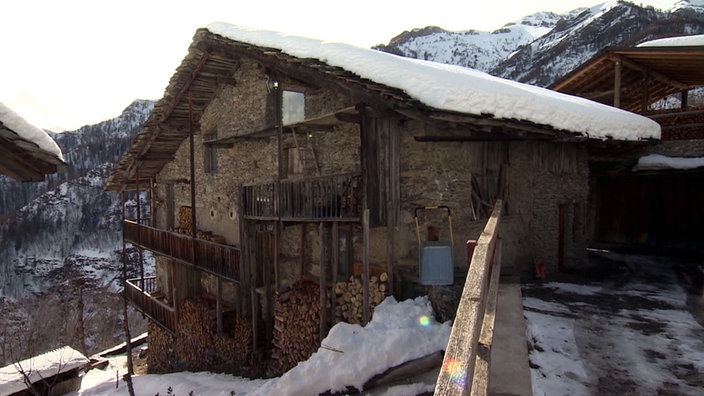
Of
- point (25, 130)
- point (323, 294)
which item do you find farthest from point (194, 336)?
point (25, 130)

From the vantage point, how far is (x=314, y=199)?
8.43 m

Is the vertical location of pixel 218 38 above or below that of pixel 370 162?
above

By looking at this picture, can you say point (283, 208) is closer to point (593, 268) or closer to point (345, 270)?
point (345, 270)

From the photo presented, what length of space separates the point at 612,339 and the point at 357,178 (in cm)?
482

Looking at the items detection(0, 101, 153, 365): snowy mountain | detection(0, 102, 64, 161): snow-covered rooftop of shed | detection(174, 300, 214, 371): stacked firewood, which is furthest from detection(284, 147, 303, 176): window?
detection(0, 101, 153, 365): snowy mountain

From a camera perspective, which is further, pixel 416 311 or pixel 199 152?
pixel 199 152

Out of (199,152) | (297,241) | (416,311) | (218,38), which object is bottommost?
(416,311)

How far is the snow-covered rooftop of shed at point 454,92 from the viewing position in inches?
287

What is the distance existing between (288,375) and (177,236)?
7765mm

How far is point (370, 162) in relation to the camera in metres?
7.85

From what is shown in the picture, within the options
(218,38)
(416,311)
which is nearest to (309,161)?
(218,38)

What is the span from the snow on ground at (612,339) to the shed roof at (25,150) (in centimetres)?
631

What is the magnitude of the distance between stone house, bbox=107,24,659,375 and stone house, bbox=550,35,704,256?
2.45 metres

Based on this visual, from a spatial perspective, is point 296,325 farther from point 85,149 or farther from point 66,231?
point 85,149
